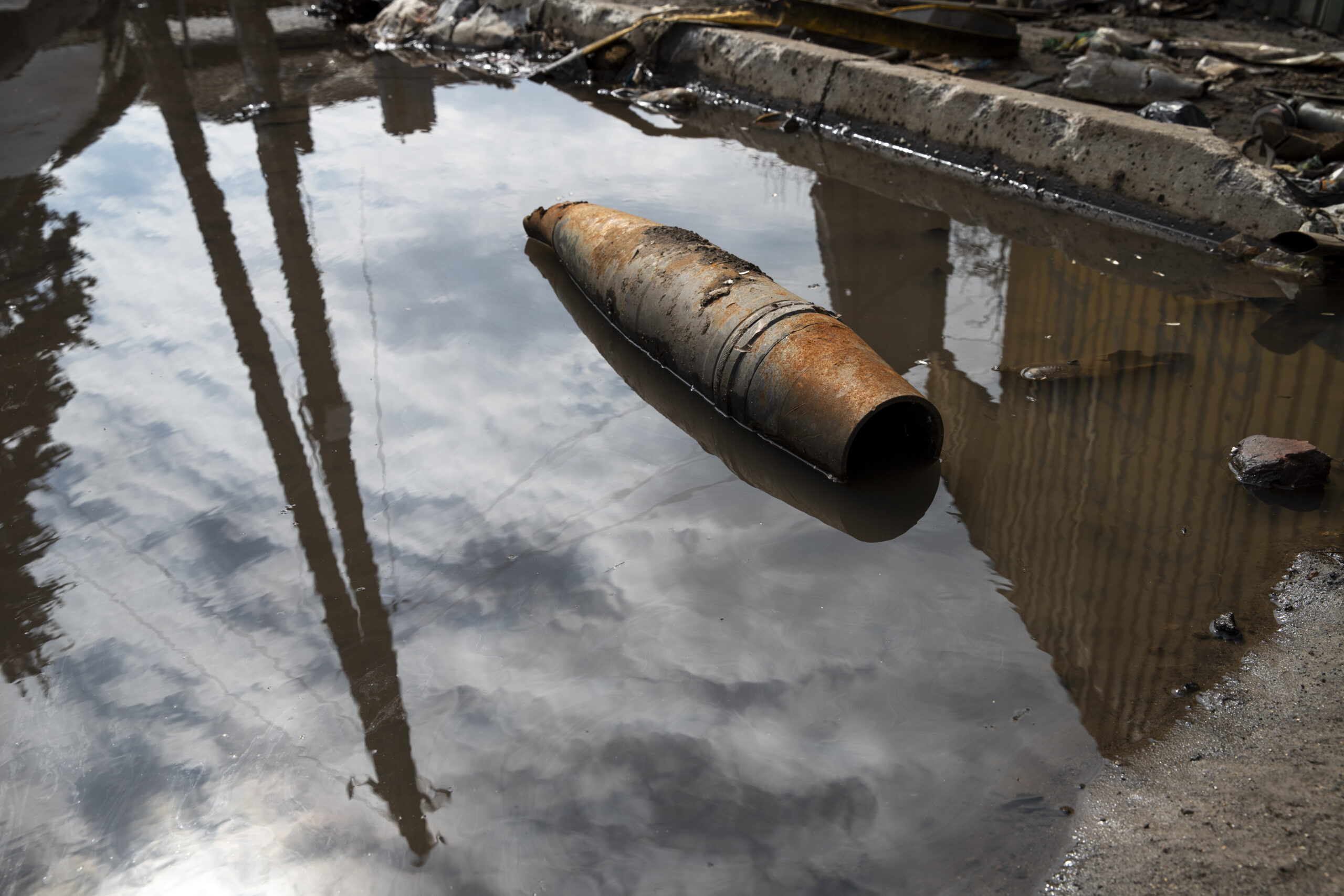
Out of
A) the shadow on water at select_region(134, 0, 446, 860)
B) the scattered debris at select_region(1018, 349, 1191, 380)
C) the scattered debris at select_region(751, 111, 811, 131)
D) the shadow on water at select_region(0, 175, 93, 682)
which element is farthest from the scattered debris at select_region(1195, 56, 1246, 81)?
the shadow on water at select_region(0, 175, 93, 682)

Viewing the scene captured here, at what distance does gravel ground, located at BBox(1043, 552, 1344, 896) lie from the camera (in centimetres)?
170

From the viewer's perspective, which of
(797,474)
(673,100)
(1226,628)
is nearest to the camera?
(1226,628)

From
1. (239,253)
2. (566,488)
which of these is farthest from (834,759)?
(239,253)

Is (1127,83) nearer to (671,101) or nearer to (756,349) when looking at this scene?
(671,101)

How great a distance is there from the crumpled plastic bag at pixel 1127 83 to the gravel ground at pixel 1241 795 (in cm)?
466

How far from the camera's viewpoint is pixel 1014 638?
7.81ft

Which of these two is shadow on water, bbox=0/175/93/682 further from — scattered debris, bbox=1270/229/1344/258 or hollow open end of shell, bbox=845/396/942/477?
scattered debris, bbox=1270/229/1344/258

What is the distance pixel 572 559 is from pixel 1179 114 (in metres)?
4.85

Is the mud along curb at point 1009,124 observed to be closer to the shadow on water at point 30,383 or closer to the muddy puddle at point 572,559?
the muddy puddle at point 572,559

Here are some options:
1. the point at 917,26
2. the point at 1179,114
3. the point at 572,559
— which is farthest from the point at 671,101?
the point at 572,559

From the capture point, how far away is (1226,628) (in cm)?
234

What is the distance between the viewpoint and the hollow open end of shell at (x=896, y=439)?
3043mm

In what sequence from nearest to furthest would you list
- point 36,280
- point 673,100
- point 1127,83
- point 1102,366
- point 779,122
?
1. point 1102,366
2. point 36,280
3. point 1127,83
4. point 779,122
5. point 673,100

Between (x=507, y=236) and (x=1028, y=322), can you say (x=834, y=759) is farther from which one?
(x=507, y=236)
